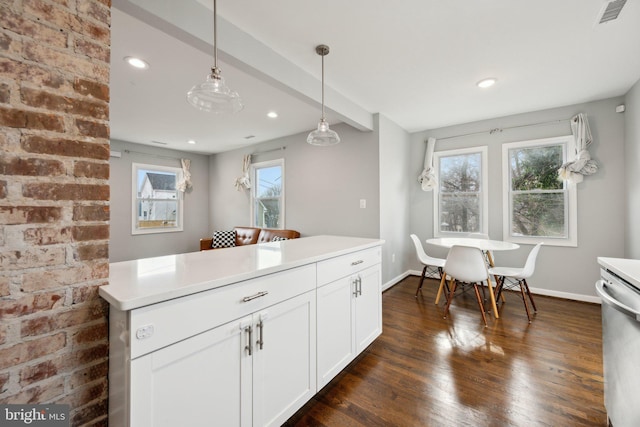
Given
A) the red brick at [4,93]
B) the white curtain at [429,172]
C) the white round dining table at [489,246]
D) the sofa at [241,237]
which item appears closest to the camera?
the red brick at [4,93]

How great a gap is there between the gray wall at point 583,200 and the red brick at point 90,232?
4.38 m

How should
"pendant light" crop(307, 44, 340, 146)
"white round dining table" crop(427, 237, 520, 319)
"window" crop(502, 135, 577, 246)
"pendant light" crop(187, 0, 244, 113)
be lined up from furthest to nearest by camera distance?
"window" crop(502, 135, 577, 246) → "white round dining table" crop(427, 237, 520, 319) → "pendant light" crop(307, 44, 340, 146) → "pendant light" crop(187, 0, 244, 113)

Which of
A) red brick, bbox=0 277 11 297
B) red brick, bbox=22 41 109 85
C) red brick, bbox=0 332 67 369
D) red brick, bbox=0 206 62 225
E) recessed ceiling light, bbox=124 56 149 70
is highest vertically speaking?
recessed ceiling light, bbox=124 56 149 70

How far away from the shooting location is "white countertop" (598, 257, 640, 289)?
110cm

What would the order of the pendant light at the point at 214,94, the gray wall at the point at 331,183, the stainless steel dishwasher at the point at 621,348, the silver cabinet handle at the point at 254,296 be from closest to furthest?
1. the stainless steel dishwasher at the point at 621,348
2. the silver cabinet handle at the point at 254,296
3. the pendant light at the point at 214,94
4. the gray wall at the point at 331,183

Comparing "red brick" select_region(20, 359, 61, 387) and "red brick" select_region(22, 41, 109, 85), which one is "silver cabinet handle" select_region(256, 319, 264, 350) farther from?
"red brick" select_region(22, 41, 109, 85)

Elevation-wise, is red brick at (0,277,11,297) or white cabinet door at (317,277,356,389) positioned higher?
red brick at (0,277,11,297)

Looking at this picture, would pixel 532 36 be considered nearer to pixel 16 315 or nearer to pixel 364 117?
pixel 364 117

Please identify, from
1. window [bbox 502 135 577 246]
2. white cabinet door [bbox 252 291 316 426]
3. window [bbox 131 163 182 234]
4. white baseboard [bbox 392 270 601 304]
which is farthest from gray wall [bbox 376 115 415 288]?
window [bbox 131 163 182 234]

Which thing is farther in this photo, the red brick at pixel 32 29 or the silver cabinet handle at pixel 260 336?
the silver cabinet handle at pixel 260 336

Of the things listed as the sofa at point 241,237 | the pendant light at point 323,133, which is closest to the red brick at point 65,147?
the pendant light at point 323,133

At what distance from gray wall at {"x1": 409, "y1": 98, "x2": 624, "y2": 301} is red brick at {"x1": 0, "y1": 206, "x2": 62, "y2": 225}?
4.52 m

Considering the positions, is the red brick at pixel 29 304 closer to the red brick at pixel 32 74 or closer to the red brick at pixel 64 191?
the red brick at pixel 64 191

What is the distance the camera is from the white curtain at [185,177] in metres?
5.72
